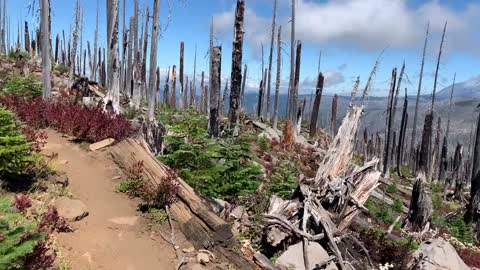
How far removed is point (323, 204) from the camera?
823 centimetres

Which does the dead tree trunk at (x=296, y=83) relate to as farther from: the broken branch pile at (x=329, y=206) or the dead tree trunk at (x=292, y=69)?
the broken branch pile at (x=329, y=206)

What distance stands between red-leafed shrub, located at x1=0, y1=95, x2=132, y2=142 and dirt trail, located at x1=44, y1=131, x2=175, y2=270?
3.12 feet

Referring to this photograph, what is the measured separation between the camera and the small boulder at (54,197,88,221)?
19.9ft

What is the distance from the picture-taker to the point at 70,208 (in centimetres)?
622

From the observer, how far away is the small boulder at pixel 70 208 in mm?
6062

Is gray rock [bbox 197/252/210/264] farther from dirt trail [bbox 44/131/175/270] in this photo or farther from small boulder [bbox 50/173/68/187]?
small boulder [bbox 50/173/68/187]

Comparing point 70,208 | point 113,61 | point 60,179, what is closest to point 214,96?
point 113,61

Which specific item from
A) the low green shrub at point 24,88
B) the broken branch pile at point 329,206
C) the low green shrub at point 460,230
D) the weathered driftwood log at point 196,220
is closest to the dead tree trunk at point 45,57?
the low green shrub at point 24,88

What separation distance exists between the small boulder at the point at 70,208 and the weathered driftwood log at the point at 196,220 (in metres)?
1.22

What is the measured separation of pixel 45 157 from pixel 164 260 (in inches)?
137

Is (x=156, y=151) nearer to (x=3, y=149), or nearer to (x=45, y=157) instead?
(x=45, y=157)

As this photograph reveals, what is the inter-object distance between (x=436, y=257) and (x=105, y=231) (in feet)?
21.3

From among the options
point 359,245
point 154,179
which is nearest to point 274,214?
point 359,245

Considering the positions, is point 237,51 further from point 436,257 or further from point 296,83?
point 296,83
